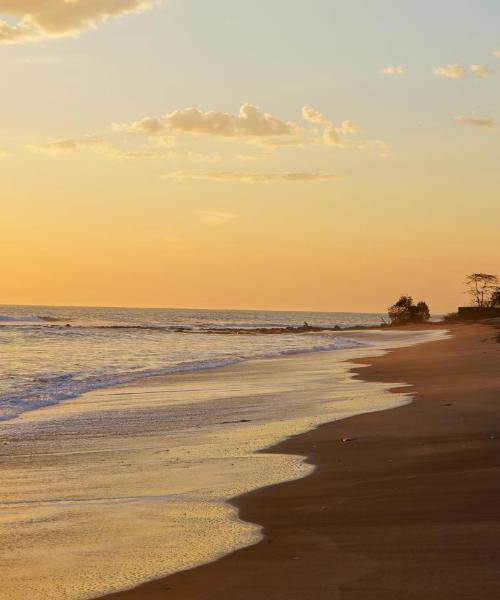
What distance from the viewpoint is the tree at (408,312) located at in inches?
4257

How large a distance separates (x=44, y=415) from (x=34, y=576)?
1118 cm

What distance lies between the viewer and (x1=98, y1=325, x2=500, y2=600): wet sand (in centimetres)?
571

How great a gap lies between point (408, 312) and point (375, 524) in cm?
10361

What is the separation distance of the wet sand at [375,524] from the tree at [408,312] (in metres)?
95.5

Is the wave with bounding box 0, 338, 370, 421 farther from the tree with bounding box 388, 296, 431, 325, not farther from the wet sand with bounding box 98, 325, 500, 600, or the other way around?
the tree with bounding box 388, 296, 431, 325

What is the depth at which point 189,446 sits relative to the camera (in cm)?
1258

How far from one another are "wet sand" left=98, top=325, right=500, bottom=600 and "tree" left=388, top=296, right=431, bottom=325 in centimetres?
9547

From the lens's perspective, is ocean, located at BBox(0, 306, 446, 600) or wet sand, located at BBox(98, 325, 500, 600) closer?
→ wet sand, located at BBox(98, 325, 500, 600)

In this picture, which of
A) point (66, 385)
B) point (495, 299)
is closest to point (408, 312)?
point (495, 299)

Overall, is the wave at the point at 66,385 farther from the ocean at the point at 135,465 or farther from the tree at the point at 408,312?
the tree at the point at 408,312

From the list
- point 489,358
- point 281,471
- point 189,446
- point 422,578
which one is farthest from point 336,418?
point 489,358

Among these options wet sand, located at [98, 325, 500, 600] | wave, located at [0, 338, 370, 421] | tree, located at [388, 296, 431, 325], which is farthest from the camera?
tree, located at [388, 296, 431, 325]

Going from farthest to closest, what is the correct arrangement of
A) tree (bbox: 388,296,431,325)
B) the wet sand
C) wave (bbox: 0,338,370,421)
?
tree (bbox: 388,296,431,325), wave (bbox: 0,338,370,421), the wet sand

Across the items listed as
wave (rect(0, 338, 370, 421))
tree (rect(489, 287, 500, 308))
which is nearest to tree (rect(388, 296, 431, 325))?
tree (rect(489, 287, 500, 308))
